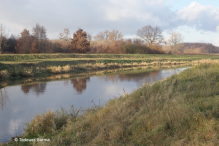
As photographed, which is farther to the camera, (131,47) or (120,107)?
(131,47)

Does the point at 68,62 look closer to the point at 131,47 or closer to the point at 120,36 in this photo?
the point at 131,47

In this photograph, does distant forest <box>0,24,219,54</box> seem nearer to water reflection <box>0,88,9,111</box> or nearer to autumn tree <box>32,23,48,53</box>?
autumn tree <box>32,23,48,53</box>

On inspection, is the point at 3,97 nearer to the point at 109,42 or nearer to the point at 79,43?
the point at 79,43

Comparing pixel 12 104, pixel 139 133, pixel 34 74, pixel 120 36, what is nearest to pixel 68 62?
pixel 34 74

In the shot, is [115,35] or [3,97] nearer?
[3,97]

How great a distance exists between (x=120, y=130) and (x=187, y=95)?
3024 mm

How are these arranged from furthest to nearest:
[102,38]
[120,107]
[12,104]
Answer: [102,38]
[12,104]
[120,107]

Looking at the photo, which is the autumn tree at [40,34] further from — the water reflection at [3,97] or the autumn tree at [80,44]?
the water reflection at [3,97]

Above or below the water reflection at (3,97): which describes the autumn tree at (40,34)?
above

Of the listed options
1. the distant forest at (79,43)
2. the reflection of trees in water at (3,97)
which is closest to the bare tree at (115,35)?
the distant forest at (79,43)

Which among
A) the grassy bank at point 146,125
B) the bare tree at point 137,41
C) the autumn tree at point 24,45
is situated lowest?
the grassy bank at point 146,125

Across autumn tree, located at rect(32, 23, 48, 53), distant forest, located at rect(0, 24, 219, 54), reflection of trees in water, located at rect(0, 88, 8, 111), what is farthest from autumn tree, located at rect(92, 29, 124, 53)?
reflection of trees in water, located at rect(0, 88, 8, 111)

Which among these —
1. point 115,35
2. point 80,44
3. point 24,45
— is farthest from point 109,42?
point 24,45

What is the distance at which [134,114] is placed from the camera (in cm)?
565
